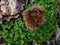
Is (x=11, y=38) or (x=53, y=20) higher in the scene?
(x=53, y=20)

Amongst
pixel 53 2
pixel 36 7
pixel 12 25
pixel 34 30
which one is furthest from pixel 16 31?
pixel 53 2

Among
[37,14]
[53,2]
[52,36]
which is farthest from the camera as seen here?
[52,36]

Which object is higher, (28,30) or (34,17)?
(34,17)

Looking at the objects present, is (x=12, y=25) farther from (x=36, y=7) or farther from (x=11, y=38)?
(x=36, y=7)
